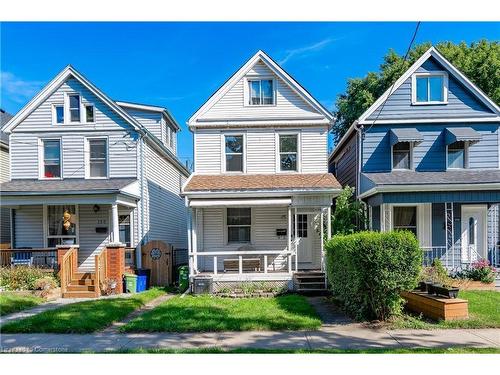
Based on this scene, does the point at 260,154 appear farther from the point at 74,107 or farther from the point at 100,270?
the point at 74,107

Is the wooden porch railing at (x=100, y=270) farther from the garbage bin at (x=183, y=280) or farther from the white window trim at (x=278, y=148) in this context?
the white window trim at (x=278, y=148)

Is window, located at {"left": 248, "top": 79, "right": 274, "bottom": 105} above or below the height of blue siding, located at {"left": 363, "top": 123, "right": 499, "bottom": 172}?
above

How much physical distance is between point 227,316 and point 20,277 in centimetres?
847

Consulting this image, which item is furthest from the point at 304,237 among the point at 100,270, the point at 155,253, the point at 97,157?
the point at 97,157

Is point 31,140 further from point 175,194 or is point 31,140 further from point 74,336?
point 74,336

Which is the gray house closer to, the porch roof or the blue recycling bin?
the blue recycling bin

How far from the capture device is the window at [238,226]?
15211 millimetres

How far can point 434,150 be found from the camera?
15234 mm

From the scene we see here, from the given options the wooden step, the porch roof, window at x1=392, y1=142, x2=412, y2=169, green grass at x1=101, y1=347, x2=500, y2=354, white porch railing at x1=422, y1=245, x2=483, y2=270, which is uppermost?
window at x1=392, y1=142, x2=412, y2=169

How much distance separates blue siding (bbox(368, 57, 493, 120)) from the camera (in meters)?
15.2

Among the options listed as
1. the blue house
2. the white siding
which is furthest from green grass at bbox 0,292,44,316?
the blue house

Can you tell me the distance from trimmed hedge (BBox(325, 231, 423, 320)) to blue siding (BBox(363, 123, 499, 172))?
23.6 feet

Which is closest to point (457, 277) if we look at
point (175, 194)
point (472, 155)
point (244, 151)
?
point (472, 155)

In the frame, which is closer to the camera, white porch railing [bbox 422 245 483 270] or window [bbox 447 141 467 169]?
white porch railing [bbox 422 245 483 270]
